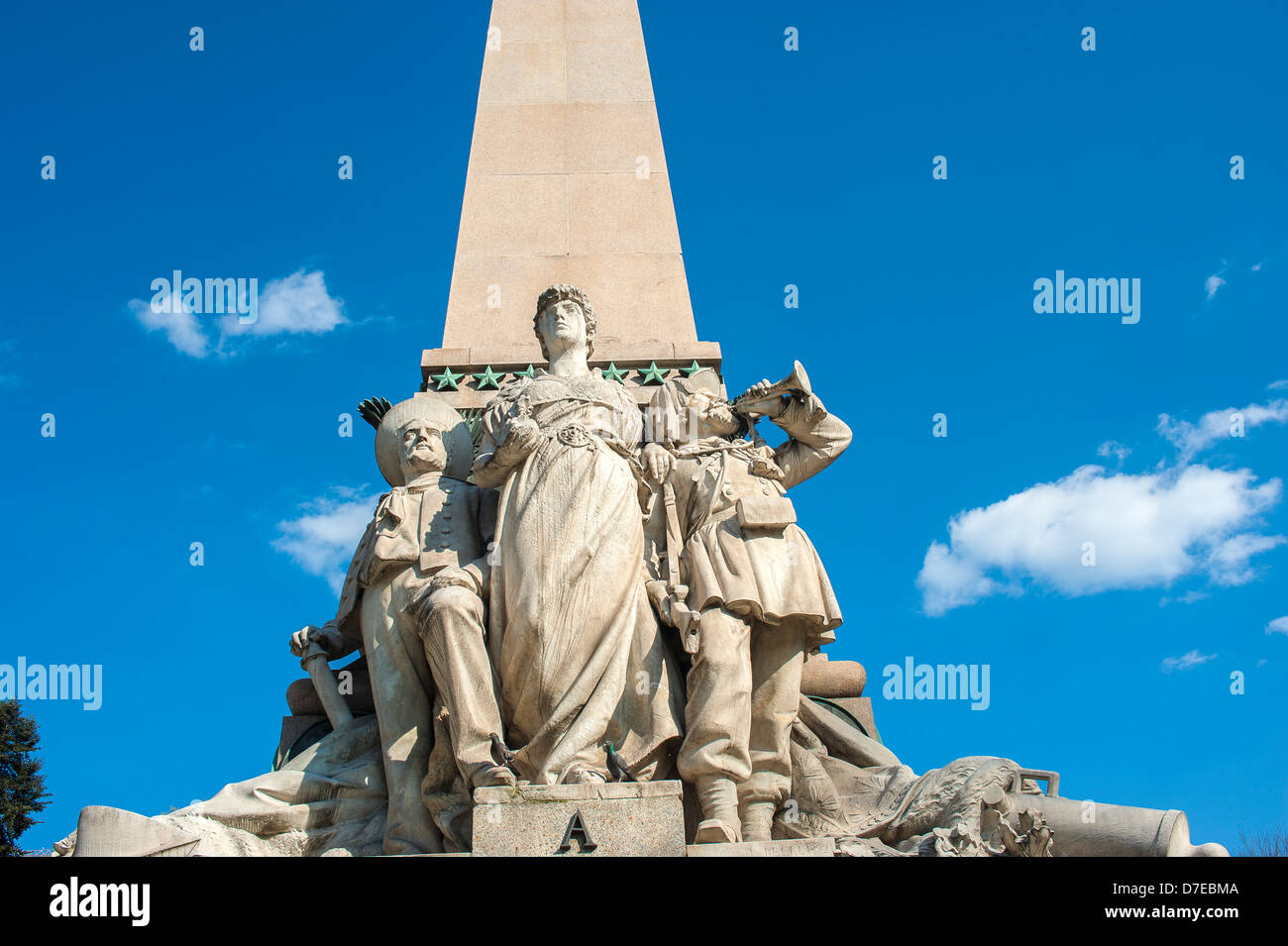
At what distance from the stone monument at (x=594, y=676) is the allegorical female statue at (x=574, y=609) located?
0.6 inches

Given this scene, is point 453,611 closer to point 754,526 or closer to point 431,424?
point 431,424

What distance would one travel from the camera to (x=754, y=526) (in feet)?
32.1

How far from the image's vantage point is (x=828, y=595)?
971 cm

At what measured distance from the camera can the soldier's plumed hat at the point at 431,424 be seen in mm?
10648

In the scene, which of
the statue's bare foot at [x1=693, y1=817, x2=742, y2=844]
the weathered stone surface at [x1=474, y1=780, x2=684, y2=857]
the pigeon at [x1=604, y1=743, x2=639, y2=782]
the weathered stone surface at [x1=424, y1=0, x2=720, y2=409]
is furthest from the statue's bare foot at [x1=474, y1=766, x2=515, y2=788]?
the weathered stone surface at [x1=424, y1=0, x2=720, y2=409]

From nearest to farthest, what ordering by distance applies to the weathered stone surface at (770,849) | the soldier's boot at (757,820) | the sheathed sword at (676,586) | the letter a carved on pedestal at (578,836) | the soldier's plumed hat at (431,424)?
the letter a carved on pedestal at (578,836) → the weathered stone surface at (770,849) → the soldier's boot at (757,820) → the sheathed sword at (676,586) → the soldier's plumed hat at (431,424)

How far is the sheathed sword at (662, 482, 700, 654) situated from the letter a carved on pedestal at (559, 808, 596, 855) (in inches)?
69.2

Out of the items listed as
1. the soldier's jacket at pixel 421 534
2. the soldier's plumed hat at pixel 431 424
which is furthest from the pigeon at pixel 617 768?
the soldier's plumed hat at pixel 431 424

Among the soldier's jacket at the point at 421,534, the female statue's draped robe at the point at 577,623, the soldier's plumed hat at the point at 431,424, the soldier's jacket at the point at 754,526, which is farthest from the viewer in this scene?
the soldier's plumed hat at the point at 431,424

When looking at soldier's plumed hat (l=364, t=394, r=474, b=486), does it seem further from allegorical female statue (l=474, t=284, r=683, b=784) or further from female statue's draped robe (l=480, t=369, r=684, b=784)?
female statue's draped robe (l=480, t=369, r=684, b=784)

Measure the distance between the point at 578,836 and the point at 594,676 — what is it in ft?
4.54

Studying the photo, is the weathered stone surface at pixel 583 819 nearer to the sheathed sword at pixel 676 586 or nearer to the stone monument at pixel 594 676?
the stone monument at pixel 594 676

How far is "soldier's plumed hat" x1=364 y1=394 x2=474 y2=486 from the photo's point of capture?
10.6 meters
